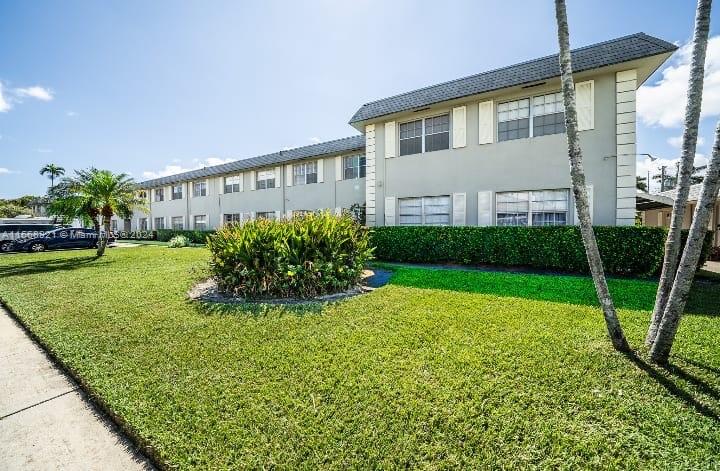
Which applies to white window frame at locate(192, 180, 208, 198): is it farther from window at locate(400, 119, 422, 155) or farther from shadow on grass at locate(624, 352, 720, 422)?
shadow on grass at locate(624, 352, 720, 422)

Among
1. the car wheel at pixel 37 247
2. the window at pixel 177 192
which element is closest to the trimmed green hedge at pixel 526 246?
the car wheel at pixel 37 247

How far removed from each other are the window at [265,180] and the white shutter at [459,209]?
43.7 feet

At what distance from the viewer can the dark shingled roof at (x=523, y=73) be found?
8.11 m

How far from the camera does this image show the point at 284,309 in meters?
5.45

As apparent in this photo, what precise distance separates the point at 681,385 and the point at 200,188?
1108 inches

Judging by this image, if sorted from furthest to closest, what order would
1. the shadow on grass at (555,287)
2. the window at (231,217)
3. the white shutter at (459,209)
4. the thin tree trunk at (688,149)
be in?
the window at (231,217), the white shutter at (459,209), the shadow on grass at (555,287), the thin tree trunk at (688,149)

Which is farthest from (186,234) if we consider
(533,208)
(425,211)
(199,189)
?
(533,208)

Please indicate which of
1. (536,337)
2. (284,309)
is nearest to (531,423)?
(536,337)

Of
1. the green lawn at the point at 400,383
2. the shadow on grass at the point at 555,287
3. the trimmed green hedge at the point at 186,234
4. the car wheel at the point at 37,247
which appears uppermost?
the trimmed green hedge at the point at 186,234

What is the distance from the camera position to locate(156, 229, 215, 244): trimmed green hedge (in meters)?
22.6

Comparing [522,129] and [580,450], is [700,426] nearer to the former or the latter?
[580,450]

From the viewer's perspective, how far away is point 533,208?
10.1 meters

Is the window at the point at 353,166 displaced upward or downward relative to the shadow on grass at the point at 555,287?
upward

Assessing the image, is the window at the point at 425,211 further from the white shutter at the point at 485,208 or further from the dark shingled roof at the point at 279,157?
the dark shingled roof at the point at 279,157
